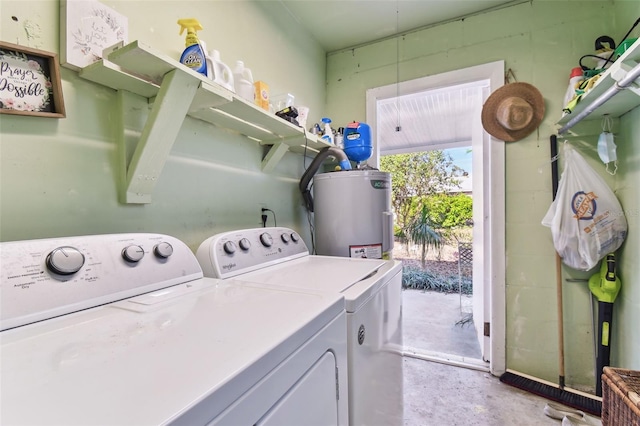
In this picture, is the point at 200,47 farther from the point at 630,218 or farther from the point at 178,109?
the point at 630,218

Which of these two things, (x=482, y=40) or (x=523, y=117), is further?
(x=482, y=40)

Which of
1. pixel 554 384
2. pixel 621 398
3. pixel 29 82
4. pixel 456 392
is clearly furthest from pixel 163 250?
pixel 554 384

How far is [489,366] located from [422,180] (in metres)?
4.33

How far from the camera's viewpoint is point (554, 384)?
6.07 feet

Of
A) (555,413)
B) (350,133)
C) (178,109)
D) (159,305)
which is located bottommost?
(555,413)

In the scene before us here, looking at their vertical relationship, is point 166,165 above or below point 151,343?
above

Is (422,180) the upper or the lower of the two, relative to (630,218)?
upper

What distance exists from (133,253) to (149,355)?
445 mm

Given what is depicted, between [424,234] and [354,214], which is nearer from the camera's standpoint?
[354,214]

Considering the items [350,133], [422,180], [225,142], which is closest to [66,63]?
[225,142]

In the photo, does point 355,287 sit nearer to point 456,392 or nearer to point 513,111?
point 456,392

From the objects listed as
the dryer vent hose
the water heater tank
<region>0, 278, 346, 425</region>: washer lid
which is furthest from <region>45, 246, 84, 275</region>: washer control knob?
the dryer vent hose

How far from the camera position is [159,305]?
0.71 m

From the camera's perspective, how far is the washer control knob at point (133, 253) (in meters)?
0.79
